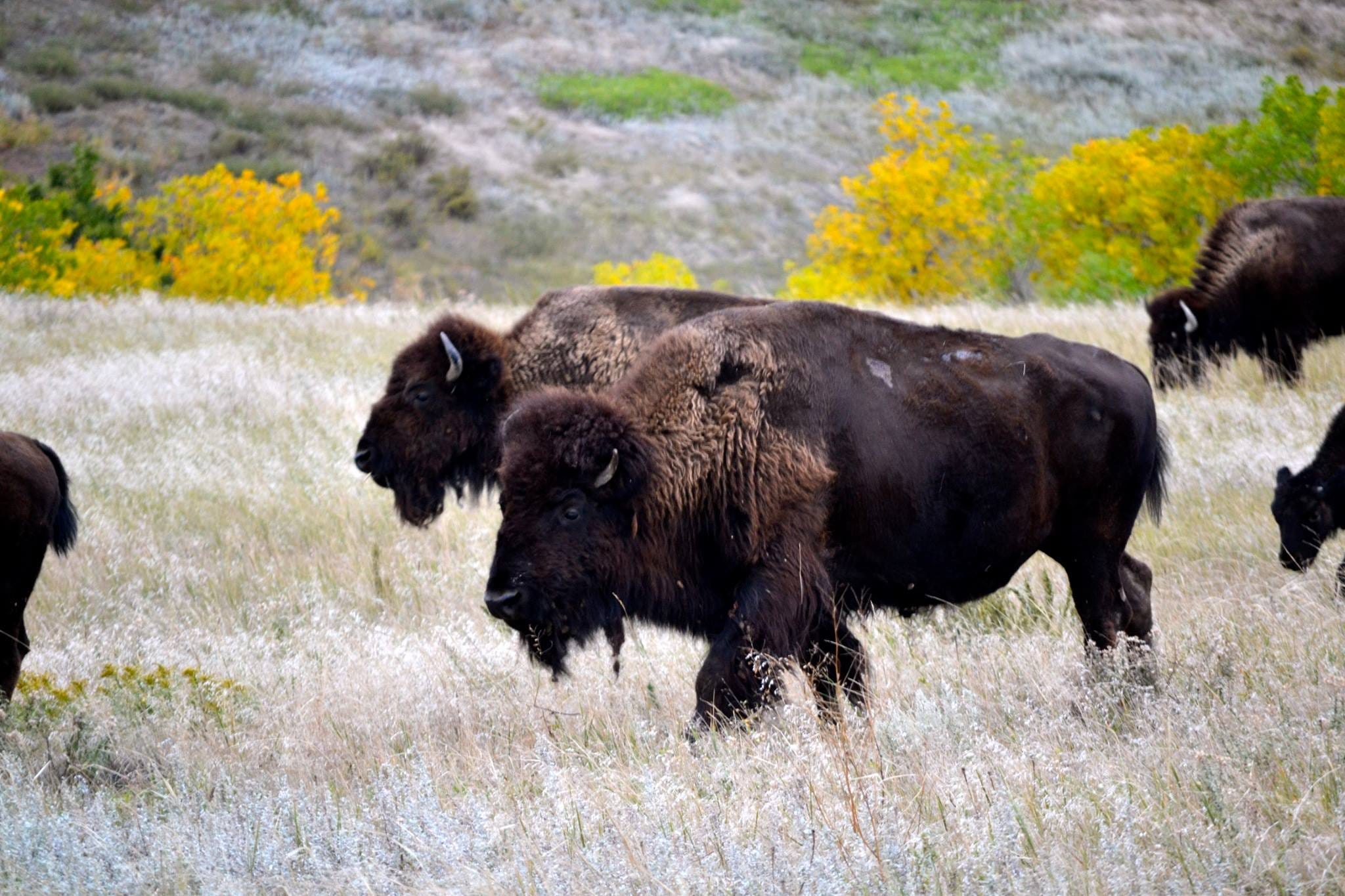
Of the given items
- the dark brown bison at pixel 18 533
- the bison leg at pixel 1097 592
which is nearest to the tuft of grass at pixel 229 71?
the dark brown bison at pixel 18 533

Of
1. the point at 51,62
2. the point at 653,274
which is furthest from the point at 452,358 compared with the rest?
the point at 51,62

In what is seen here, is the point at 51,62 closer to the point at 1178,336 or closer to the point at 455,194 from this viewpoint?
the point at 455,194

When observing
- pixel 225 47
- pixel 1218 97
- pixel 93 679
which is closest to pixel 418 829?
pixel 93 679

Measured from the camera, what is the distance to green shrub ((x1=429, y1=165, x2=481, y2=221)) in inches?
1705

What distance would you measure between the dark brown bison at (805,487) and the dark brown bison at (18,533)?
115 inches

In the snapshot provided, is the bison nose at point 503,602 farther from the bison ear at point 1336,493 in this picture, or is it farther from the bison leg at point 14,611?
the bison ear at point 1336,493

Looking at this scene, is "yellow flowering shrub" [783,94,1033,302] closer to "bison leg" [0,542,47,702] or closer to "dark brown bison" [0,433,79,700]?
"dark brown bison" [0,433,79,700]

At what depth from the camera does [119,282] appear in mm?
21250

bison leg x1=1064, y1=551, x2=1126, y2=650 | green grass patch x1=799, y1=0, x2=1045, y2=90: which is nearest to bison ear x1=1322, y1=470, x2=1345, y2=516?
bison leg x1=1064, y1=551, x2=1126, y2=650

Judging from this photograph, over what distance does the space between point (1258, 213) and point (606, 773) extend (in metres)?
10.7

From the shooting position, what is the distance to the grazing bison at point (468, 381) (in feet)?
24.6

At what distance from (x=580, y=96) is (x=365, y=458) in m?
51.5

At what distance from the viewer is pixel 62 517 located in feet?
21.4

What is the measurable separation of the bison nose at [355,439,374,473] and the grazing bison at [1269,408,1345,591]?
17.1 ft
